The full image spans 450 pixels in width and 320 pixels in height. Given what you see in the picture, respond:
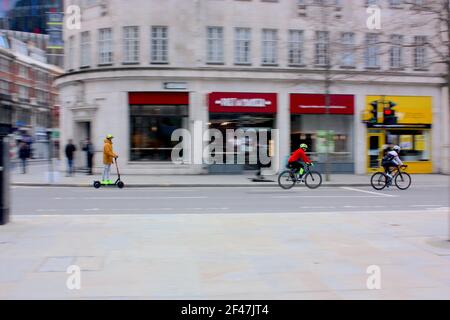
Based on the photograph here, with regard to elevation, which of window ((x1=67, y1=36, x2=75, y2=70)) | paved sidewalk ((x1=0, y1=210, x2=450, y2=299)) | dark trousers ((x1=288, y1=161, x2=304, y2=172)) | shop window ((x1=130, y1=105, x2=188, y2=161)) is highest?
window ((x1=67, y1=36, x2=75, y2=70))

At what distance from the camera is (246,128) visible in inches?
1006

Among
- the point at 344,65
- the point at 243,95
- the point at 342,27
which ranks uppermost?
the point at 342,27

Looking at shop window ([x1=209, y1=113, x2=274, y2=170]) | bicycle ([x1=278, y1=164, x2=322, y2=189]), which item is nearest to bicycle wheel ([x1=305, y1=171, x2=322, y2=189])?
bicycle ([x1=278, y1=164, x2=322, y2=189])

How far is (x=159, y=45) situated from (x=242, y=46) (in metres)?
4.39

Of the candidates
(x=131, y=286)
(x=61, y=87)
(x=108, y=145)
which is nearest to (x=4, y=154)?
(x=131, y=286)

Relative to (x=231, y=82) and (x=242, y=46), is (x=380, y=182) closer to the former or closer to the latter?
(x=231, y=82)

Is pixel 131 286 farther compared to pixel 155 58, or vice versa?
pixel 155 58

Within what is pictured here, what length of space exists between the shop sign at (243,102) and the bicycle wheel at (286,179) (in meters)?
7.45

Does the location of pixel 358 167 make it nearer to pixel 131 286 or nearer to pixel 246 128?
pixel 246 128

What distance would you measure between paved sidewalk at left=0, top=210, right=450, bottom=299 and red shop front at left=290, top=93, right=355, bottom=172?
16.0 metres

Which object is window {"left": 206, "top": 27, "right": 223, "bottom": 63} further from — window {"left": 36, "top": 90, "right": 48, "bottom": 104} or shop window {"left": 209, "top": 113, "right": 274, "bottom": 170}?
window {"left": 36, "top": 90, "right": 48, "bottom": 104}

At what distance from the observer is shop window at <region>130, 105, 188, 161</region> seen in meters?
24.8

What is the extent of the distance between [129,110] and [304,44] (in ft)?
32.7
